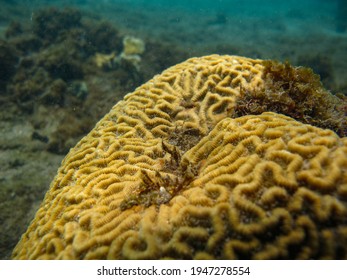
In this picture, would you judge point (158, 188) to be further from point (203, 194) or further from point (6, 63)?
point (6, 63)

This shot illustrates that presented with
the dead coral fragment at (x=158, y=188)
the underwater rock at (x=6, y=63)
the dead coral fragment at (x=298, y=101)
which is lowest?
the underwater rock at (x=6, y=63)

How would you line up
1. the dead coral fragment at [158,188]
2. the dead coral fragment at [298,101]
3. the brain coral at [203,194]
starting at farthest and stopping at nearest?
the dead coral fragment at [298,101], the dead coral fragment at [158,188], the brain coral at [203,194]

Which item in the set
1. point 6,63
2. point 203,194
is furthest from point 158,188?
point 6,63

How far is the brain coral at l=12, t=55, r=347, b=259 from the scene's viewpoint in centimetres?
245

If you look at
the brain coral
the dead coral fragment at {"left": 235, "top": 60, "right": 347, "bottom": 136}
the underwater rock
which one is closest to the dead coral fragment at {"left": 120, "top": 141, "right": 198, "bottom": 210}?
the brain coral

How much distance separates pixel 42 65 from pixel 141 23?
17770 mm

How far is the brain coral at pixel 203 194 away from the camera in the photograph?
2.45m

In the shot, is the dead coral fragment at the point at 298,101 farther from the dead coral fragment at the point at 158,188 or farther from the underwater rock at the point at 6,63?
the underwater rock at the point at 6,63

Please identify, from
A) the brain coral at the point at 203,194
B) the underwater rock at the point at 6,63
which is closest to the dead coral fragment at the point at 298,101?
the brain coral at the point at 203,194

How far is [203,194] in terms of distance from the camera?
9.53 ft

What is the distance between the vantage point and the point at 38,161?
27.2ft

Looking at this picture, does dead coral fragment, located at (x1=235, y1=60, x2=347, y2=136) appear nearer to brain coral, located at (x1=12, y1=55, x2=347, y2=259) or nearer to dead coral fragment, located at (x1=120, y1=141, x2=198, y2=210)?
brain coral, located at (x1=12, y1=55, x2=347, y2=259)
